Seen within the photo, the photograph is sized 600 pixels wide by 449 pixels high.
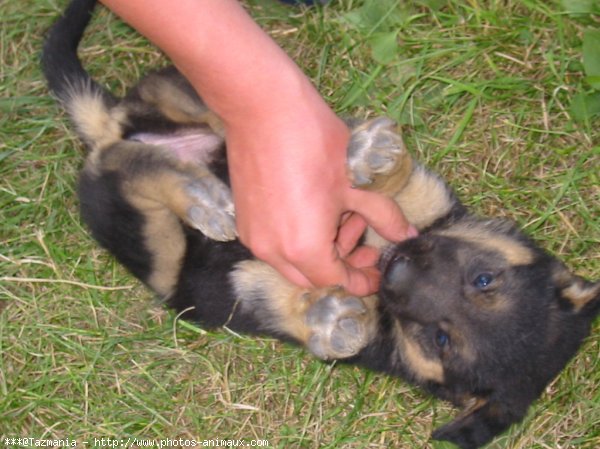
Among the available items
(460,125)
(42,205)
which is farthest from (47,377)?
(460,125)

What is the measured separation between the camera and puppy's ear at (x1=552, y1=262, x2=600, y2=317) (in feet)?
10.2

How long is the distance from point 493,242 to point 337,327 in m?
0.72

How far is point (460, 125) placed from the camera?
387cm

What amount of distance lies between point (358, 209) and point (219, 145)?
3.18 feet

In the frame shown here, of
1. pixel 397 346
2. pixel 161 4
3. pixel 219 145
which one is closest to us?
pixel 161 4

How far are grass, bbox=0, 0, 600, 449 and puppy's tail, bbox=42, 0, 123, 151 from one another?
1.04 ft

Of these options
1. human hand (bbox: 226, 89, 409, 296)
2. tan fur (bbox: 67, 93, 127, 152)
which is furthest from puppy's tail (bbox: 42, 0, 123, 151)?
human hand (bbox: 226, 89, 409, 296)

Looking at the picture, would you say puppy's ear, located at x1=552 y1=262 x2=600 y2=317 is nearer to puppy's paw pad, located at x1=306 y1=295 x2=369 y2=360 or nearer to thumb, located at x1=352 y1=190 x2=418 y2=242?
thumb, located at x1=352 y1=190 x2=418 y2=242

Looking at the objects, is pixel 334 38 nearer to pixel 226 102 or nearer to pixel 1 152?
pixel 226 102

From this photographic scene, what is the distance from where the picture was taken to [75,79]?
374 cm

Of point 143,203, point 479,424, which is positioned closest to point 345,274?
point 479,424

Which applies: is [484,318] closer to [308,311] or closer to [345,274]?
[345,274]

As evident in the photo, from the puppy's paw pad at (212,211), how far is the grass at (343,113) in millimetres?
710

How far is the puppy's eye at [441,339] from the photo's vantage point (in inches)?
119
